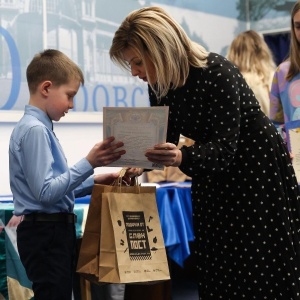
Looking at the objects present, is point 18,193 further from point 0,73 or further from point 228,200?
point 0,73

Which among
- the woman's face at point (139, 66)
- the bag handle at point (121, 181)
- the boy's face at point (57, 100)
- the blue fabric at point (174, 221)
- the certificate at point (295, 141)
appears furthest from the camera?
the blue fabric at point (174, 221)

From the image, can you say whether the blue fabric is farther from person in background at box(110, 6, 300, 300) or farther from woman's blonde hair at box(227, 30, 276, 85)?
person in background at box(110, 6, 300, 300)

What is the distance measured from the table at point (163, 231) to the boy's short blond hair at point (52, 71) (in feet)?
3.03

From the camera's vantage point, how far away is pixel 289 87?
3.34 metres

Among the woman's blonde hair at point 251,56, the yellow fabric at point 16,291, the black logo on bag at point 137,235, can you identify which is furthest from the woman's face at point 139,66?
the woman's blonde hair at point 251,56

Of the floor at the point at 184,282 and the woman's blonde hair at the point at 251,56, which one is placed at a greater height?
the woman's blonde hair at the point at 251,56

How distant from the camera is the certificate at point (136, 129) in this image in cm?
219

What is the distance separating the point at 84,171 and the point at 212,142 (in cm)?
45

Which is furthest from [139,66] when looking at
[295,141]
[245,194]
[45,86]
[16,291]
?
[16,291]

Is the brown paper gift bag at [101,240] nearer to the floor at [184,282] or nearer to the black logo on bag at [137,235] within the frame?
the black logo on bag at [137,235]

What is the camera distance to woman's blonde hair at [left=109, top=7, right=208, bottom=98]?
2.20 meters

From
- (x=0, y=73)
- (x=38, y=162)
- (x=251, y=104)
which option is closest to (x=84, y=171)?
(x=38, y=162)

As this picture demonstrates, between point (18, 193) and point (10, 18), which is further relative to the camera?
point (10, 18)

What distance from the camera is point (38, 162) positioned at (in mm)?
2328
